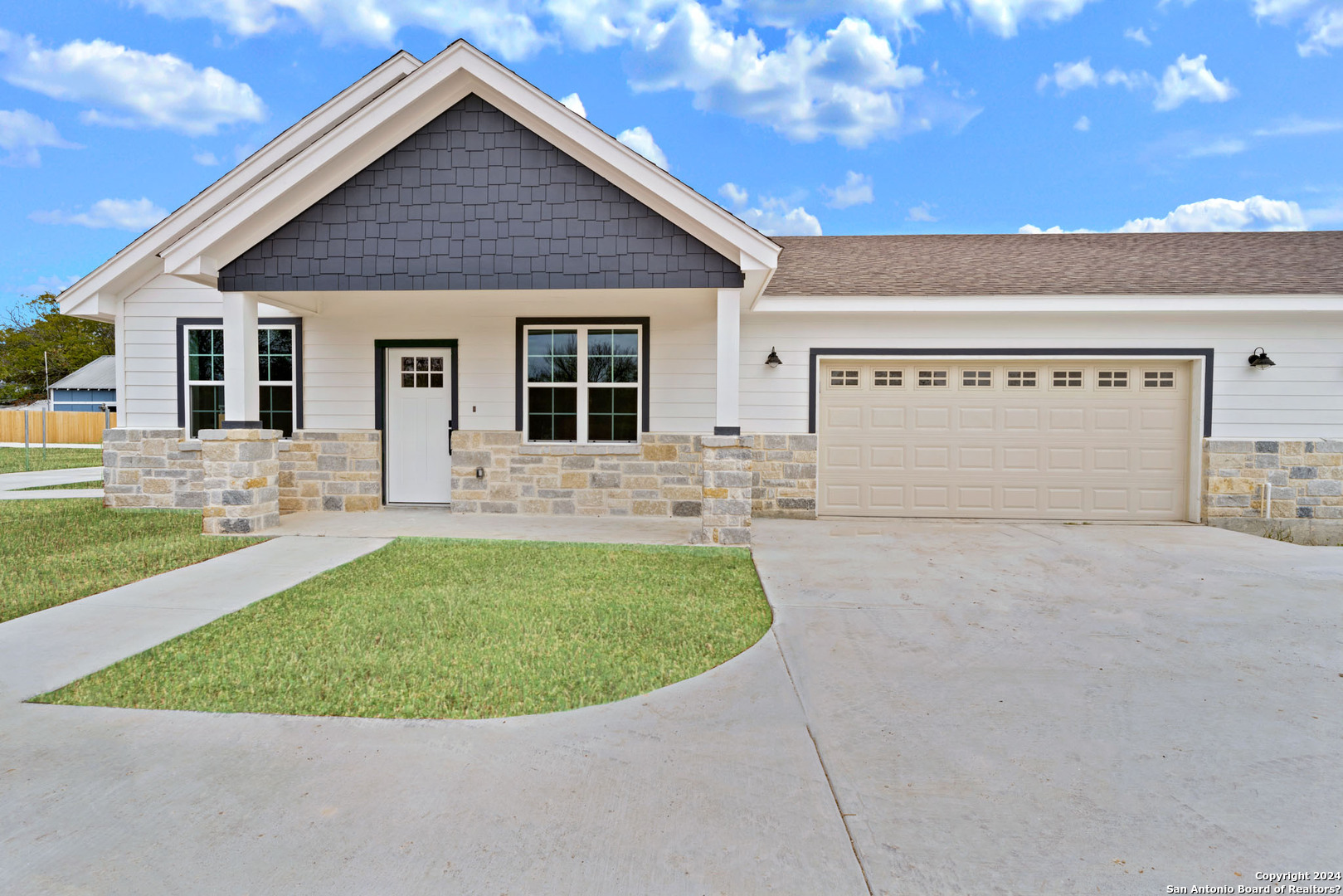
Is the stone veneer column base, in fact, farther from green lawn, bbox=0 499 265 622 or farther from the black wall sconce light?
green lawn, bbox=0 499 265 622

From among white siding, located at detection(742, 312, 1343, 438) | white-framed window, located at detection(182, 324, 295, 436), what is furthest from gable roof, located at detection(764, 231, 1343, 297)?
white-framed window, located at detection(182, 324, 295, 436)

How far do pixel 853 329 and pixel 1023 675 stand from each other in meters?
6.36

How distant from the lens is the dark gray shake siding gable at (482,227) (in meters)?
7.25

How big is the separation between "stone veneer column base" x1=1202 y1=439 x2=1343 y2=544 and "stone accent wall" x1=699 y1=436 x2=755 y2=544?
683 centimetres

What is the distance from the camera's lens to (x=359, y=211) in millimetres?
7430

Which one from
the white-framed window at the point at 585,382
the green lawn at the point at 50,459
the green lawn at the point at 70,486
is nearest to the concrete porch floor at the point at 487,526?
the white-framed window at the point at 585,382

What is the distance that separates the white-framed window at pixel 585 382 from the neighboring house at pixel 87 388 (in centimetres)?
4125

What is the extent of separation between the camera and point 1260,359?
8.91 m

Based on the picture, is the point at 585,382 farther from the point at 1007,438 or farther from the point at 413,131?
the point at 1007,438

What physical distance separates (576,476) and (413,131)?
15.4 ft

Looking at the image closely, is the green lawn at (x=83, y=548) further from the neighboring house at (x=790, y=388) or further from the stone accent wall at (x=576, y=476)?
the stone accent wall at (x=576, y=476)

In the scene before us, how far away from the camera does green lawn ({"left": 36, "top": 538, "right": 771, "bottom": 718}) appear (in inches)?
130

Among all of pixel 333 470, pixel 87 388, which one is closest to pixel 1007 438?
pixel 333 470

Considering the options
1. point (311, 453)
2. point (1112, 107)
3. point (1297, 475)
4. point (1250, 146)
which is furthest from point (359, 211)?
point (1250, 146)
